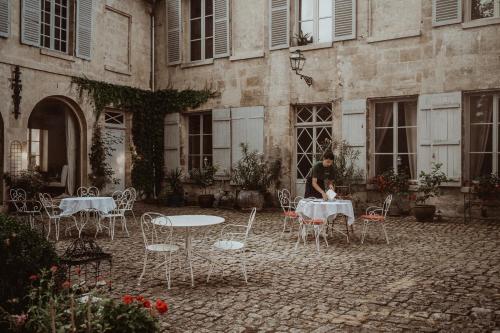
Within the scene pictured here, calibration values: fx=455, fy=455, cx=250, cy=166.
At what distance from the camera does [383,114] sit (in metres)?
10.2

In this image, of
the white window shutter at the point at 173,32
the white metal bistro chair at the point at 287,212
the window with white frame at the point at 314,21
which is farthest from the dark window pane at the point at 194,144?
the white metal bistro chair at the point at 287,212

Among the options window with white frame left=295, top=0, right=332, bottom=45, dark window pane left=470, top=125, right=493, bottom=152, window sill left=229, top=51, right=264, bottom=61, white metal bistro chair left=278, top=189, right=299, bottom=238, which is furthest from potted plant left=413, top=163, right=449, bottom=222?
window sill left=229, top=51, right=264, bottom=61

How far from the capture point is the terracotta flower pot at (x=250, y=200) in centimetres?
1059

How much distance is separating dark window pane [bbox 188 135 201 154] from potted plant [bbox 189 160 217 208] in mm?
927

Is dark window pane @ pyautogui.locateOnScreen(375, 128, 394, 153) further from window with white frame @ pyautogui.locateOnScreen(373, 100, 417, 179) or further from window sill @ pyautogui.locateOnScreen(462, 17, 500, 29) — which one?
window sill @ pyautogui.locateOnScreen(462, 17, 500, 29)

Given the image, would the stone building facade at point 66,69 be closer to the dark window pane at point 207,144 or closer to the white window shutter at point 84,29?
the white window shutter at point 84,29

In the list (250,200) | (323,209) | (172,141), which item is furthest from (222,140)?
(323,209)

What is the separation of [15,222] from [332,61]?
28.3 ft

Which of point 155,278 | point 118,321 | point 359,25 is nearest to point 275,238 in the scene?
point 155,278

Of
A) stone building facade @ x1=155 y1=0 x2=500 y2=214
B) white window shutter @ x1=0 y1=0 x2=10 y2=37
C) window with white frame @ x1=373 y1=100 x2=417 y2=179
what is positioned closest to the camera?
stone building facade @ x1=155 y1=0 x2=500 y2=214

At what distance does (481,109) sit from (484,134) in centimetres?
51

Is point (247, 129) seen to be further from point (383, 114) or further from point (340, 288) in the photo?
point (340, 288)

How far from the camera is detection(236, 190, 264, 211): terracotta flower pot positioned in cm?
1059

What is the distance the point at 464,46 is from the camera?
9.06 m
